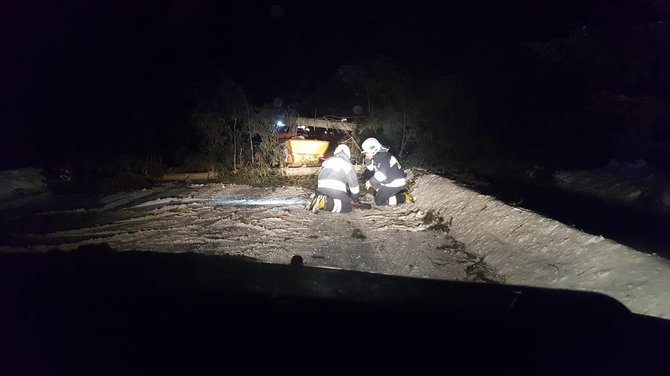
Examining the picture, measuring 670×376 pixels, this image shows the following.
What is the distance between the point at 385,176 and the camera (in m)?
9.02

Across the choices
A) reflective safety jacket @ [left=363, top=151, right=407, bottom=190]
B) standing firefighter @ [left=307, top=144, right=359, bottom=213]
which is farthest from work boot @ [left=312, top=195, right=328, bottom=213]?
reflective safety jacket @ [left=363, top=151, right=407, bottom=190]

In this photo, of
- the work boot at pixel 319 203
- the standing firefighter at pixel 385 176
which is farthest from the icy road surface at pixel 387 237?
the standing firefighter at pixel 385 176

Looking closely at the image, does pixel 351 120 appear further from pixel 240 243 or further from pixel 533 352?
pixel 533 352

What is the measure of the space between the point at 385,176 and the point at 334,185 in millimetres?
1252

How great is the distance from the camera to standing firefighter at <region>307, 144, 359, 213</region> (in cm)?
847

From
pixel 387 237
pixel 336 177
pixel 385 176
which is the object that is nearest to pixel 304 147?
pixel 385 176

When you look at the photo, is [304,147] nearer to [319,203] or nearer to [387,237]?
[319,203]

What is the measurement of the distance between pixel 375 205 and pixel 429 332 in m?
6.04

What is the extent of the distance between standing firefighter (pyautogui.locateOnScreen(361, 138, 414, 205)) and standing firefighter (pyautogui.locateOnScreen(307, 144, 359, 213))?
0.76 metres

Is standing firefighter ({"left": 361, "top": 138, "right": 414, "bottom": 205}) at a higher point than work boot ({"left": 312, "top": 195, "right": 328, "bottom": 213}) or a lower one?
higher

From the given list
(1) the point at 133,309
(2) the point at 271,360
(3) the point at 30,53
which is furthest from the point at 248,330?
(3) the point at 30,53

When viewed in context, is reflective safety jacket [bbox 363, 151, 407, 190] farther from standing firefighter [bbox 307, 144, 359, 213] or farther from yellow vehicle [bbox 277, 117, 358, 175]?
yellow vehicle [bbox 277, 117, 358, 175]

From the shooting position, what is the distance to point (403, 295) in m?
4.32

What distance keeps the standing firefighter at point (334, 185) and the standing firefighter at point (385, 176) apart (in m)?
0.76
